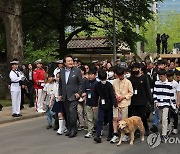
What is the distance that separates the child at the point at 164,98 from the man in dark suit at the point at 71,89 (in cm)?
192

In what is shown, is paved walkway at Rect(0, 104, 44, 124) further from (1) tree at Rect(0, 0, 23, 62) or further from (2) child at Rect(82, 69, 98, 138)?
(2) child at Rect(82, 69, 98, 138)

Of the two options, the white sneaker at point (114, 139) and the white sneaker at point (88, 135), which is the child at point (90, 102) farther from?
the white sneaker at point (114, 139)

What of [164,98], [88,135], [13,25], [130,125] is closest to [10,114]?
[88,135]

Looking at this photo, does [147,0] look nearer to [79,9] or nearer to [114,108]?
[79,9]

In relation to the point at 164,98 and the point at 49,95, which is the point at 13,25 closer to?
the point at 49,95

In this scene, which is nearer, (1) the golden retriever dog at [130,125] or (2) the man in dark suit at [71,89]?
(1) the golden retriever dog at [130,125]

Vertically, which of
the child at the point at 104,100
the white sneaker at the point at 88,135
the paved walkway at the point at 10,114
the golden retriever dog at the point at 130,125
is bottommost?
the paved walkway at the point at 10,114

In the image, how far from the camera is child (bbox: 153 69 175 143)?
9156 millimetres

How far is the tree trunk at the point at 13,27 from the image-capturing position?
1894cm

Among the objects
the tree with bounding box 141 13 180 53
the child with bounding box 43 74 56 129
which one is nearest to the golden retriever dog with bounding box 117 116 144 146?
the child with bounding box 43 74 56 129

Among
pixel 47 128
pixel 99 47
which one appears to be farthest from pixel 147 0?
pixel 47 128

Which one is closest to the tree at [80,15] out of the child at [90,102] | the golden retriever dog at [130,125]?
the child at [90,102]

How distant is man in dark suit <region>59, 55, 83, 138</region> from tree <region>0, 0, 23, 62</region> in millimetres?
9520

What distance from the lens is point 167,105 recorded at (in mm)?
9148
